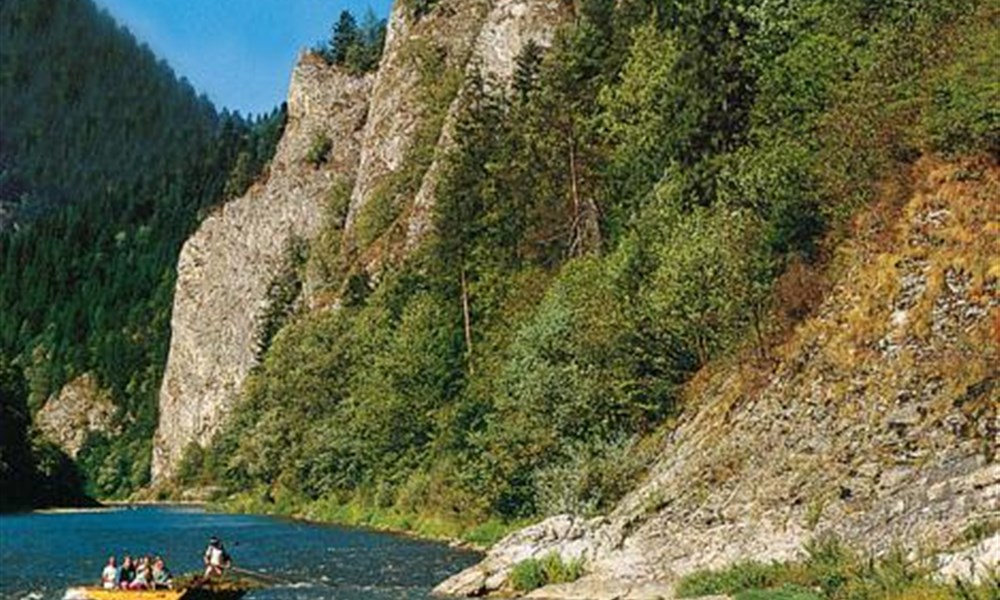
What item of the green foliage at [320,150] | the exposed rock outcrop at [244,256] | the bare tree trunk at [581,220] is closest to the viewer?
the bare tree trunk at [581,220]

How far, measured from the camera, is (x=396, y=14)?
150m

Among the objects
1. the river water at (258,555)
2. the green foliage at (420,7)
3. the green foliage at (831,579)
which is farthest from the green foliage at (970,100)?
the green foliage at (420,7)

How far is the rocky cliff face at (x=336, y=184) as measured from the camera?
4663 inches

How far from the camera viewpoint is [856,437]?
38.2 m

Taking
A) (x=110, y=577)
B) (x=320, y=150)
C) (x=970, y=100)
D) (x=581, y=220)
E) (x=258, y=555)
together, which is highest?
(x=320, y=150)

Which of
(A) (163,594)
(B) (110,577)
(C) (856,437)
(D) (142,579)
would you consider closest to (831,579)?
(C) (856,437)

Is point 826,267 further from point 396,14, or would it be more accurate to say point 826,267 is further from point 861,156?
point 396,14

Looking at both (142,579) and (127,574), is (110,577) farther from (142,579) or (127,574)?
(142,579)

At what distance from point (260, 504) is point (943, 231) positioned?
87.1 meters

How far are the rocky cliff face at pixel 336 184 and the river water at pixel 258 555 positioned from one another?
34743 mm

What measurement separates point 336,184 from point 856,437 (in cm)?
12787

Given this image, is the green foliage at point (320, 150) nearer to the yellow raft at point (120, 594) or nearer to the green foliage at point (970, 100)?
the yellow raft at point (120, 594)

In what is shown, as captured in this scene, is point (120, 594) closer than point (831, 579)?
No

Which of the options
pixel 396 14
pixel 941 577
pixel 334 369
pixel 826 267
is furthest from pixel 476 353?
pixel 396 14
